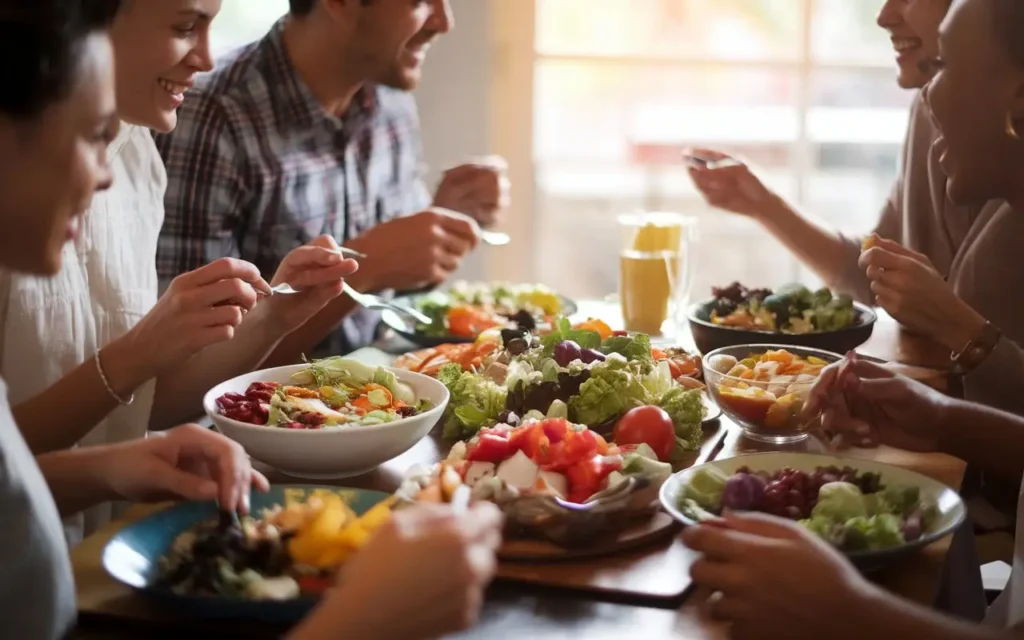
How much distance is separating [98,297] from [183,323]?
35cm

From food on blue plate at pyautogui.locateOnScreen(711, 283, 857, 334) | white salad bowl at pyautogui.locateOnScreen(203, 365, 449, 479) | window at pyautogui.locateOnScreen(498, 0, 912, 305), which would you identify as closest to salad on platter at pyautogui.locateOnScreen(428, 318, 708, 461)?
white salad bowl at pyautogui.locateOnScreen(203, 365, 449, 479)

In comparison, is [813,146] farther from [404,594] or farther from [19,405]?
[404,594]

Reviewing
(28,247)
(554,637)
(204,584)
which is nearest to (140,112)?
(28,247)

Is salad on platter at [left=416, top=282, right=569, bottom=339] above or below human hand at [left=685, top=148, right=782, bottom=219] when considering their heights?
below

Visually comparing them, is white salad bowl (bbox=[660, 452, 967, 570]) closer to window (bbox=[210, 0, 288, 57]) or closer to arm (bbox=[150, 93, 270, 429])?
arm (bbox=[150, 93, 270, 429])

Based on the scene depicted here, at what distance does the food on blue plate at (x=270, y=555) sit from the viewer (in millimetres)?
1030

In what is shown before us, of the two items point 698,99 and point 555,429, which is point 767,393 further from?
point 698,99

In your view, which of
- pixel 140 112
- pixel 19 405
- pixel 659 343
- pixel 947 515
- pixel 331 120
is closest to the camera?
pixel 947 515

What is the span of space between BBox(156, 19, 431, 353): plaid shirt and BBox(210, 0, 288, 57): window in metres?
1.21

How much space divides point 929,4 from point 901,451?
1131mm

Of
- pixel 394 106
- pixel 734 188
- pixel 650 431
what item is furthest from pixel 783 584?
pixel 394 106

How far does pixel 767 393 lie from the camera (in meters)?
1.49

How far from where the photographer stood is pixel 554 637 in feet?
3.29

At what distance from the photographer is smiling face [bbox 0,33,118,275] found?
3.12 feet
